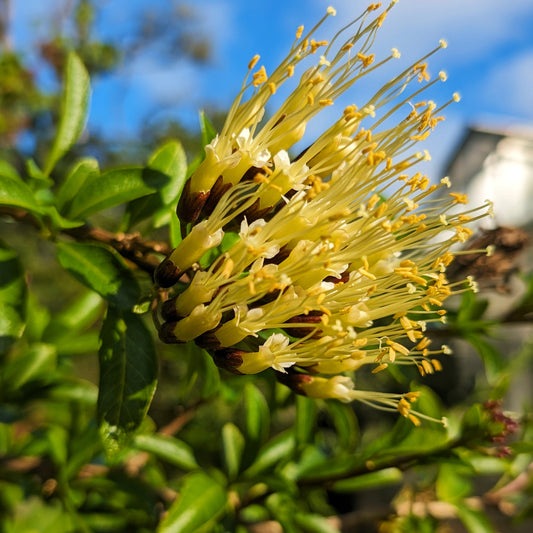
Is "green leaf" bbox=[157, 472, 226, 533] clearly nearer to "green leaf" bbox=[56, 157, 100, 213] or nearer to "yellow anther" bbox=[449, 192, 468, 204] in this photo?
"green leaf" bbox=[56, 157, 100, 213]

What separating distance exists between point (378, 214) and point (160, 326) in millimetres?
353

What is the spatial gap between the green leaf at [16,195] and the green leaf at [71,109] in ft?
0.81

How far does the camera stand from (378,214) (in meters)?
0.75

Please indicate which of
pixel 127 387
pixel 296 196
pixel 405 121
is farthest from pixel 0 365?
pixel 405 121

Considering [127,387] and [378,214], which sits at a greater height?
[378,214]

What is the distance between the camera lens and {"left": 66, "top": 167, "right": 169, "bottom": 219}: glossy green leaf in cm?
88

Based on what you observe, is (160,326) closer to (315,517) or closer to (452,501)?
(315,517)

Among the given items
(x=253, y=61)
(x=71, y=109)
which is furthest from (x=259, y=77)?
(x=71, y=109)

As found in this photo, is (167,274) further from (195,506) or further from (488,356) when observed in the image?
(488,356)

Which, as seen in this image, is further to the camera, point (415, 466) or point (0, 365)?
point (0, 365)

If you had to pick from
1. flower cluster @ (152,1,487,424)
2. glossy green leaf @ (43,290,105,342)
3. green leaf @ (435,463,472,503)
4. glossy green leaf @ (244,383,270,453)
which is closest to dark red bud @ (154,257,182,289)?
flower cluster @ (152,1,487,424)

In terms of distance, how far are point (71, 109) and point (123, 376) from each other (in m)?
0.58

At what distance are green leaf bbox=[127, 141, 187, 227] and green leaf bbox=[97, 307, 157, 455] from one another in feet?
0.76

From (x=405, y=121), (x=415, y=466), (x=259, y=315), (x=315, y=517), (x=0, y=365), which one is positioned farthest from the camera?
(x=0, y=365)
